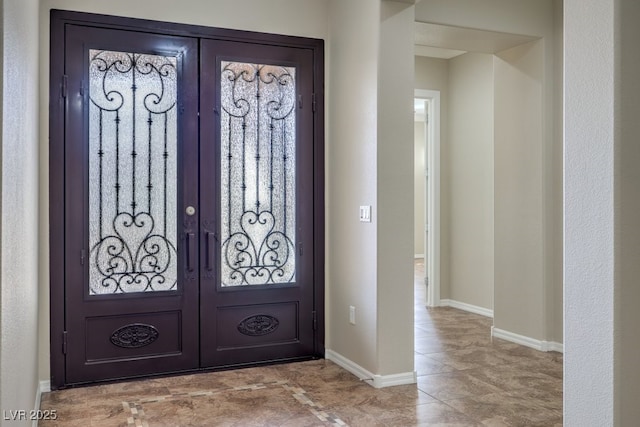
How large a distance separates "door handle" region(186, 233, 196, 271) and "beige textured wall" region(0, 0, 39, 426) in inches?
51.4

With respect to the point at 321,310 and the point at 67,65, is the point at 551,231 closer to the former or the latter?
the point at 321,310

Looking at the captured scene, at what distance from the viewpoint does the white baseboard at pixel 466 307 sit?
6.18m

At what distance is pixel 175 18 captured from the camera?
407 cm

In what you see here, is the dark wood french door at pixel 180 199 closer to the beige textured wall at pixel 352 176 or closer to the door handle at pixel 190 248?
the door handle at pixel 190 248

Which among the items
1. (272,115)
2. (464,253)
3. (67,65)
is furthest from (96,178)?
(464,253)

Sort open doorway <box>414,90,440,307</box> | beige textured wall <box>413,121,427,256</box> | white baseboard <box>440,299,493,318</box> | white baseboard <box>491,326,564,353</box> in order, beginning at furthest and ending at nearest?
1. beige textured wall <box>413,121,427,256</box>
2. open doorway <box>414,90,440,307</box>
3. white baseboard <box>440,299,493,318</box>
4. white baseboard <box>491,326,564,353</box>

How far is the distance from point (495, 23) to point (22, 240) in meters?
3.69

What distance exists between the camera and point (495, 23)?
4578 mm

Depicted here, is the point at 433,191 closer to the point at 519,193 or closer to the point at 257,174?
the point at 519,193

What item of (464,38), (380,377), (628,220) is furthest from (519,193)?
(628,220)

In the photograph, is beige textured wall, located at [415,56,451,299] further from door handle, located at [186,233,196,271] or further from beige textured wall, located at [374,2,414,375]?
door handle, located at [186,233,196,271]

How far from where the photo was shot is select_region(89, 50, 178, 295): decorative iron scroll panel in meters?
3.88

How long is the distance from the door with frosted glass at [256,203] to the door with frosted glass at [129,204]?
0.13m

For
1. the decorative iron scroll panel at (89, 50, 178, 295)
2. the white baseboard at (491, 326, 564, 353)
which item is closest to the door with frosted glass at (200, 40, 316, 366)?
the decorative iron scroll panel at (89, 50, 178, 295)
